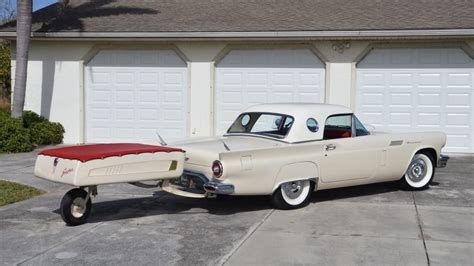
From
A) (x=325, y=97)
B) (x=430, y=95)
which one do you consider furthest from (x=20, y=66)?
(x=430, y=95)

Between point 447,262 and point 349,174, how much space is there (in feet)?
9.01

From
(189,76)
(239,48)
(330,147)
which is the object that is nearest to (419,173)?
(330,147)

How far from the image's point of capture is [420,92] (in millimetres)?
13883

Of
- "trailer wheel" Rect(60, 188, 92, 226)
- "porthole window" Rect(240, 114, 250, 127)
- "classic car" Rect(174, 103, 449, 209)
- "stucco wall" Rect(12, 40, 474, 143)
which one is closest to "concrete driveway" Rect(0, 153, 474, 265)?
"trailer wheel" Rect(60, 188, 92, 226)

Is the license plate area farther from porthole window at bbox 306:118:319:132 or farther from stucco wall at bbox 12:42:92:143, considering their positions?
stucco wall at bbox 12:42:92:143

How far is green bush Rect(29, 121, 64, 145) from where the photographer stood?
14867mm

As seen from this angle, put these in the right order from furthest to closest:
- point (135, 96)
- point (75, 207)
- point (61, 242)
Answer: point (135, 96), point (75, 207), point (61, 242)

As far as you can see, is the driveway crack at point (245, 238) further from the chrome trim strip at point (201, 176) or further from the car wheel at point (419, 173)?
the car wheel at point (419, 173)

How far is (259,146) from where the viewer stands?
7629 mm

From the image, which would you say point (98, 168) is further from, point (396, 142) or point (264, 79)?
point (264, 79)

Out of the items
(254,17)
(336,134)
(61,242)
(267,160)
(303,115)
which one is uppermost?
(254,17)

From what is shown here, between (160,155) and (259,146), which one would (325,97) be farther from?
(160,155)

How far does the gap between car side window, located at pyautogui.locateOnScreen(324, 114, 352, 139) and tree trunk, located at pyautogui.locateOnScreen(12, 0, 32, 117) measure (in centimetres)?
890

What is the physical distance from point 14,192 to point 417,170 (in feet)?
20.6
